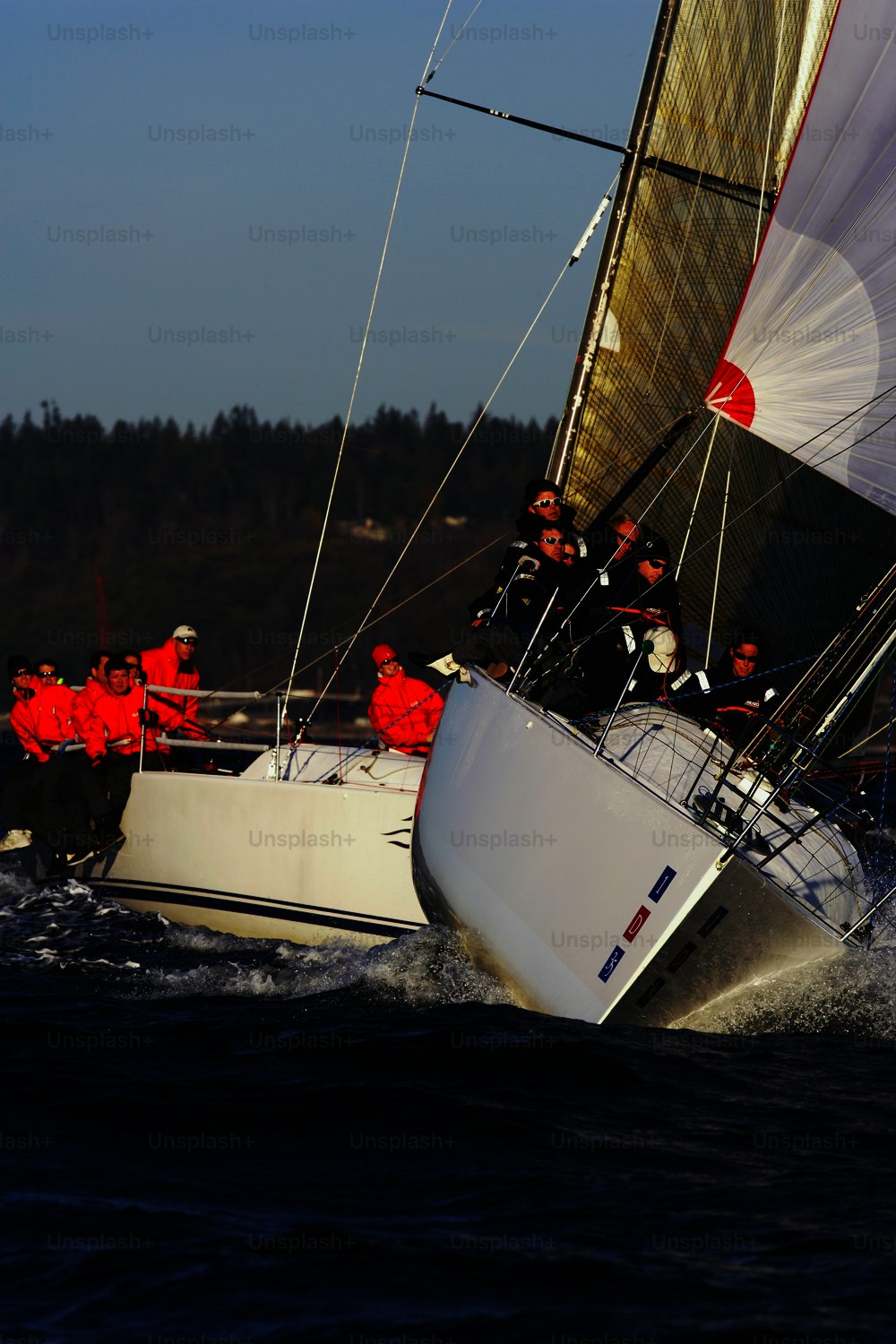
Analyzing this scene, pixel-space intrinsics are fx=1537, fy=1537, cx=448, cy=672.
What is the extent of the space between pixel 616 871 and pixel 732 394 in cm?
280

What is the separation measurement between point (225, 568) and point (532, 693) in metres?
70.1

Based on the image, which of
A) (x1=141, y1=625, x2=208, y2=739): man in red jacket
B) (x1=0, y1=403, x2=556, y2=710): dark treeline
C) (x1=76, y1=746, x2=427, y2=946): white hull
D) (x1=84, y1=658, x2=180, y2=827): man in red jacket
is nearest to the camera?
(x1=76, y1=746, x2=427, y2=946): white hull

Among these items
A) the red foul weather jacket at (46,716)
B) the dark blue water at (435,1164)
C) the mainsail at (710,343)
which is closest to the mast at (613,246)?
the mainsail at (710,343)

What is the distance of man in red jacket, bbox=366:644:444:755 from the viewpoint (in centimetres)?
939

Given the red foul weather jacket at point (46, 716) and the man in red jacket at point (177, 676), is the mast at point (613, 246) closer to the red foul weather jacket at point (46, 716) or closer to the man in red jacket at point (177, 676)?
the man in red jacket at point (177, 676)

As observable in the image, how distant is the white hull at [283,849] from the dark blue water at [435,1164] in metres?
0.83

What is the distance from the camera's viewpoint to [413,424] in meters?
88.4

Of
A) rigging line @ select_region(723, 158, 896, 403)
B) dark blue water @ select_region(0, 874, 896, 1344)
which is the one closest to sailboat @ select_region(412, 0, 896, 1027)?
rigging line @ select_region(723, 158, 896, 403)

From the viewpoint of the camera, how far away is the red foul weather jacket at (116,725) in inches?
373

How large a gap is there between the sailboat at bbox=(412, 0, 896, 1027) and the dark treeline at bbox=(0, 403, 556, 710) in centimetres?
5601

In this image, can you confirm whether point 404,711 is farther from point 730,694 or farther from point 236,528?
point 236,528

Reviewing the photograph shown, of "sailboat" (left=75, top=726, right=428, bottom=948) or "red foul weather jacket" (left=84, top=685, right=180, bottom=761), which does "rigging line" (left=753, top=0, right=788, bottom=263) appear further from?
"red foul weather jacket" (left=84, top=685, right=180, bottom=761)

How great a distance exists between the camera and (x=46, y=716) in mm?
10570

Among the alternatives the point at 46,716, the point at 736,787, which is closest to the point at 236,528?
the point at 46,716
